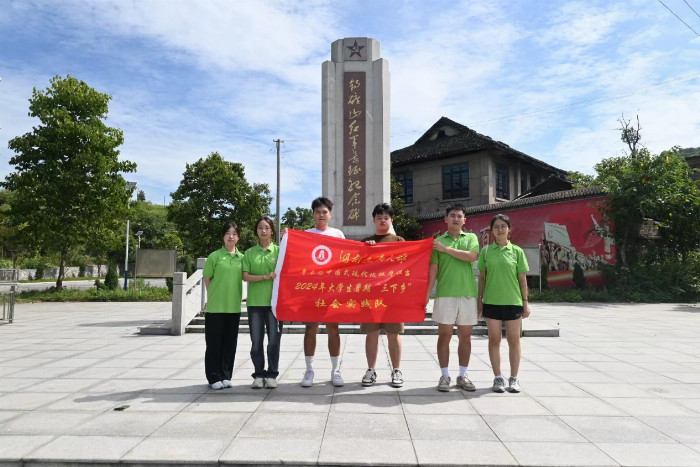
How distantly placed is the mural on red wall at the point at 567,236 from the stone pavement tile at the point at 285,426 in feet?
49.9

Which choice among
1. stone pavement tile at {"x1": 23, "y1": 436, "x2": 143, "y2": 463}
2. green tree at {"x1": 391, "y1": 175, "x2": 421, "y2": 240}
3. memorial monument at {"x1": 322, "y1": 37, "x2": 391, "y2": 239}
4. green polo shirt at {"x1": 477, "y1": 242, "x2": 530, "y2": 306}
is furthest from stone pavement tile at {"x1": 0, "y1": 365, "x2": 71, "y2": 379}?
green tree at {"x1": 391, "y1": 175, "x2": 421, "y2": 240}

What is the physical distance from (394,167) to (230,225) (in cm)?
2374

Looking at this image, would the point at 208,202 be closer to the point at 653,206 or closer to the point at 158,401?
the point at 653,206

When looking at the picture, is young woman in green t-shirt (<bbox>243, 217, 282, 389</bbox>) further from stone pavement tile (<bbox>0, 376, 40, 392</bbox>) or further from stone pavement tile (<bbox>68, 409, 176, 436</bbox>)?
stone pavement tile (<bbox>0, 376, 40, 392</bbox>)

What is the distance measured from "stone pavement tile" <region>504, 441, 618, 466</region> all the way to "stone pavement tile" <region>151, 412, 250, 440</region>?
6.49ft

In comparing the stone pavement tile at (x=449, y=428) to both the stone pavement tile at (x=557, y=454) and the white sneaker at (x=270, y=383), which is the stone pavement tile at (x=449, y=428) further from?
the white sneaker at (x=270, y=383)

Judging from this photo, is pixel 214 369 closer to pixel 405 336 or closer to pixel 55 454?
pixel 55 454

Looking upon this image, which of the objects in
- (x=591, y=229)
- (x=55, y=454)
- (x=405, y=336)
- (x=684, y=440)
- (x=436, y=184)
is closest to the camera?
(x=55, y=454)

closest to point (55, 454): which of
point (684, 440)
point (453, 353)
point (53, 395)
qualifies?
point (53, 395)

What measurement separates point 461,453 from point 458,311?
172 centimetres

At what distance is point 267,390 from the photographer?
182 inches

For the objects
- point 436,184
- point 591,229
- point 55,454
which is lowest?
point 55,454

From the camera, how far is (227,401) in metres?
4.23

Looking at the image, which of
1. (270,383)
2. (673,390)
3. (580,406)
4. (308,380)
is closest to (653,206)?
(673,390)
